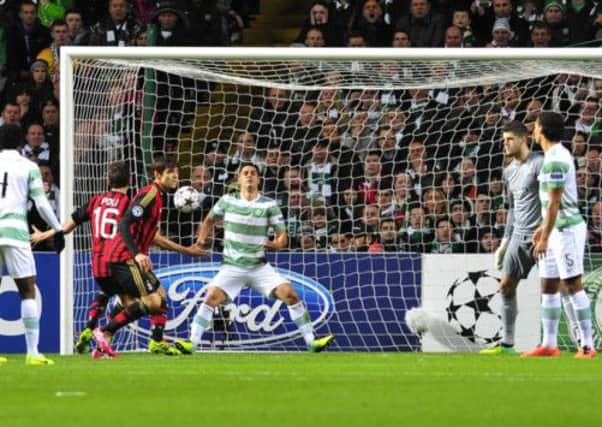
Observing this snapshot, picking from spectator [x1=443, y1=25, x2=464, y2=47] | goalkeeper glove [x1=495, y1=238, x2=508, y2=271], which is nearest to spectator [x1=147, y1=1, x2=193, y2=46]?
spectator [x1=443, y1=25, x2=464, y2=47]

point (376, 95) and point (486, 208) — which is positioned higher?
point (376, 95)

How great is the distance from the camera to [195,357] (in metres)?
14.8

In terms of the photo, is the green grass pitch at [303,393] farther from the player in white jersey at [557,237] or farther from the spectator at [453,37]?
the spectator at [453,37]

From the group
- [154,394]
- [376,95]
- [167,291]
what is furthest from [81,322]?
[154,394]

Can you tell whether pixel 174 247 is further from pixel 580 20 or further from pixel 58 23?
pixel 580 20

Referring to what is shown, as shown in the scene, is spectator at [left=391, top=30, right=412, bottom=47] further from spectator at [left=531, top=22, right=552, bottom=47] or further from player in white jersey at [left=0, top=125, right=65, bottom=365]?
player in white jersey at [left=0, top=125, right=65, bottom=365]

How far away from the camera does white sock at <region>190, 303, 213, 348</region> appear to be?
15.7m

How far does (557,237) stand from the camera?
45.7ft

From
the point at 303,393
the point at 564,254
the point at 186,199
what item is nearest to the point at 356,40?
the point at 186,199

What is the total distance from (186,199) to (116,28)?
4.78m

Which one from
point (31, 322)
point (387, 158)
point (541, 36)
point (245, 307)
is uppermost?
point (541, 36)

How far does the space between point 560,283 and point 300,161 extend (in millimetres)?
4452

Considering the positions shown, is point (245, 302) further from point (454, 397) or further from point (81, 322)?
point (454, 397)

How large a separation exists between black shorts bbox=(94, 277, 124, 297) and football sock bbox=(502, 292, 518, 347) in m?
3.40
